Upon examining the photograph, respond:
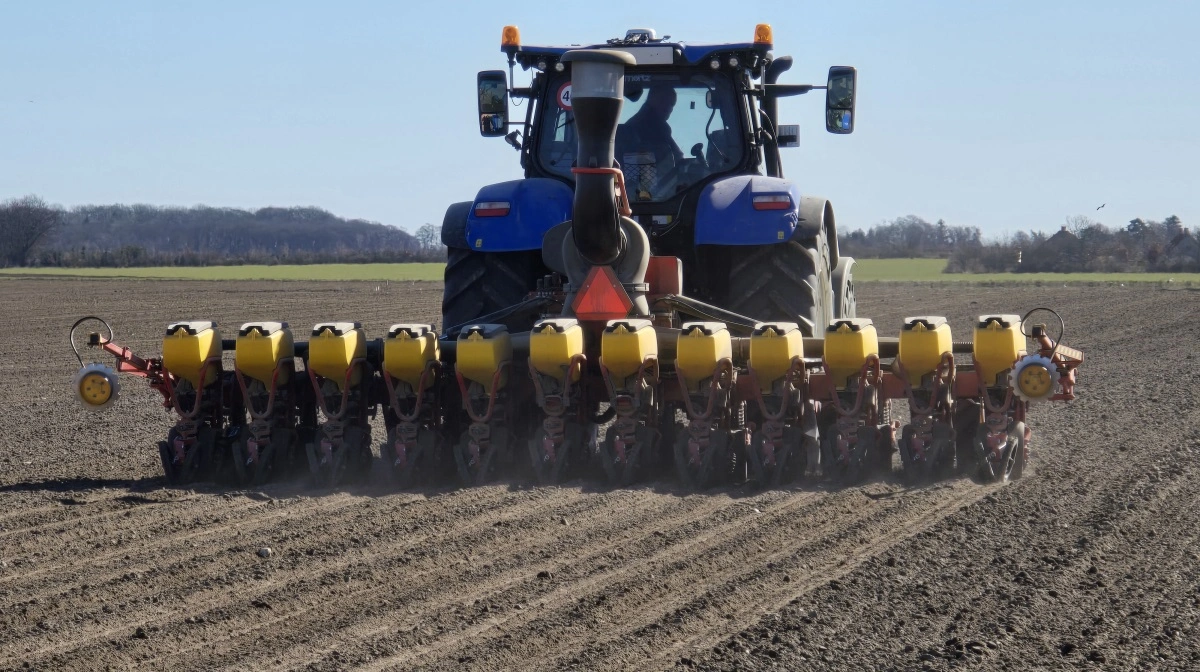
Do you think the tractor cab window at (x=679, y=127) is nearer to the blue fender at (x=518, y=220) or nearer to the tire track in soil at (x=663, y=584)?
the blue fender at (x=518, y=220)

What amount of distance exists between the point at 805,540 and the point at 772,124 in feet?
11.9

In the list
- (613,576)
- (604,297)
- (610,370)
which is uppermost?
(604,297)

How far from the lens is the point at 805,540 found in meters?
5.37

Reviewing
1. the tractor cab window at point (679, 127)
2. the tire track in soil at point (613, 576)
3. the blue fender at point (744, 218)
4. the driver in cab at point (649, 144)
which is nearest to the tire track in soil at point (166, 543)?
the tire track in soil at point (613, 576)

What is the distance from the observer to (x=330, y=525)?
5660mm

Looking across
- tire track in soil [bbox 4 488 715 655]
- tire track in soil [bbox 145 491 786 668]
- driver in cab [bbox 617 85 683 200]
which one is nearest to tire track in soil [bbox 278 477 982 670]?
tire track in soil [bbox 145 491 786 668]

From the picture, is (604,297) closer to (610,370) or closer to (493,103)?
(610,370)

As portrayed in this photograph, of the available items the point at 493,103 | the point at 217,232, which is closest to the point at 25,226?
the point at 217,232

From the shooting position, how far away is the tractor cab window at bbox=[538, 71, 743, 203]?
7906 mm

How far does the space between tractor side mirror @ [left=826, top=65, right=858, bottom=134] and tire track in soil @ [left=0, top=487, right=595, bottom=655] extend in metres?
2.91

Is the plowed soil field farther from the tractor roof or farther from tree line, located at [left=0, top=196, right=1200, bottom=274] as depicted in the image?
tree line, located at [left=0, top=196, right=1200, bottom=274]

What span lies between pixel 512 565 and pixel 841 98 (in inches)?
161

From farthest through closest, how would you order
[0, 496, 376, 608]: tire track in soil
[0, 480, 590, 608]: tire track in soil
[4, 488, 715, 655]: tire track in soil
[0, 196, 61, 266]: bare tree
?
[0, 196, 61, 266]: bare tree < [0, 480, 590, 608]: tire track in soil < [0, 496, 376, 608]: tire track in soil < [4, 488, 715, 655]: tire track in soil

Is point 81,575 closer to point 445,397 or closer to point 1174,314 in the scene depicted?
point 445,397
